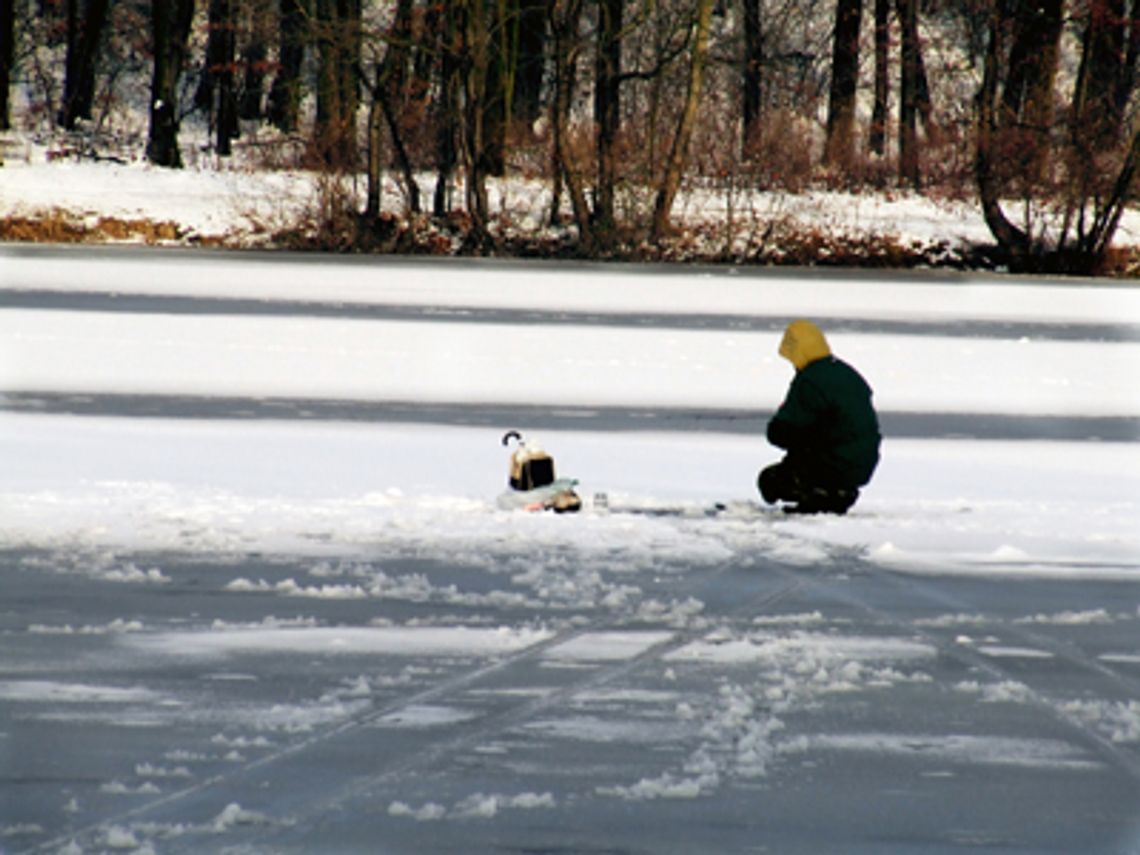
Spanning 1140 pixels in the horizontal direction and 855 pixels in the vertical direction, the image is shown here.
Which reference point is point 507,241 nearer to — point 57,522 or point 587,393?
point 587,393

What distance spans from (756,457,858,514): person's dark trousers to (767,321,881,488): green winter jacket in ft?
0.15

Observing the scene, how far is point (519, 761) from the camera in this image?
17.7 ft

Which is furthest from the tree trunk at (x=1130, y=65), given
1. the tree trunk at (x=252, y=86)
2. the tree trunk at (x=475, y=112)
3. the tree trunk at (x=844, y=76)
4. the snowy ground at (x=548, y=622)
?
the snowy ground at (x=548, y=622)

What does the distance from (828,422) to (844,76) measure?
37710 mm

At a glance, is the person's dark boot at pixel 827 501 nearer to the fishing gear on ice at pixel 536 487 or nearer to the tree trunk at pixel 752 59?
the fishing gear on ice at pixel 536 487

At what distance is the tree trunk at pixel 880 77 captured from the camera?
45.2m

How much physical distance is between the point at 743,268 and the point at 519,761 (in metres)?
29.4

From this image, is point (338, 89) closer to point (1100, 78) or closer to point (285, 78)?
point (285, 78)

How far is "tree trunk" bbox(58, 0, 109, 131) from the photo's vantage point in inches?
1880

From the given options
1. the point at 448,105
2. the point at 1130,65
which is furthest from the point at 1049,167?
the point at 448,105

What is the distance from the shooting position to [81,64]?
4850cm

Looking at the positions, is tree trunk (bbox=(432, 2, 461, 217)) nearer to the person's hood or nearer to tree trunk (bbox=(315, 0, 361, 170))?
tree trunk (bbox=(315, 0, 361, 170))

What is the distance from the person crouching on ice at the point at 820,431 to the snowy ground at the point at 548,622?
0.21m

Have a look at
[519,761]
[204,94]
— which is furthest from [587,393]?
[204,94]
